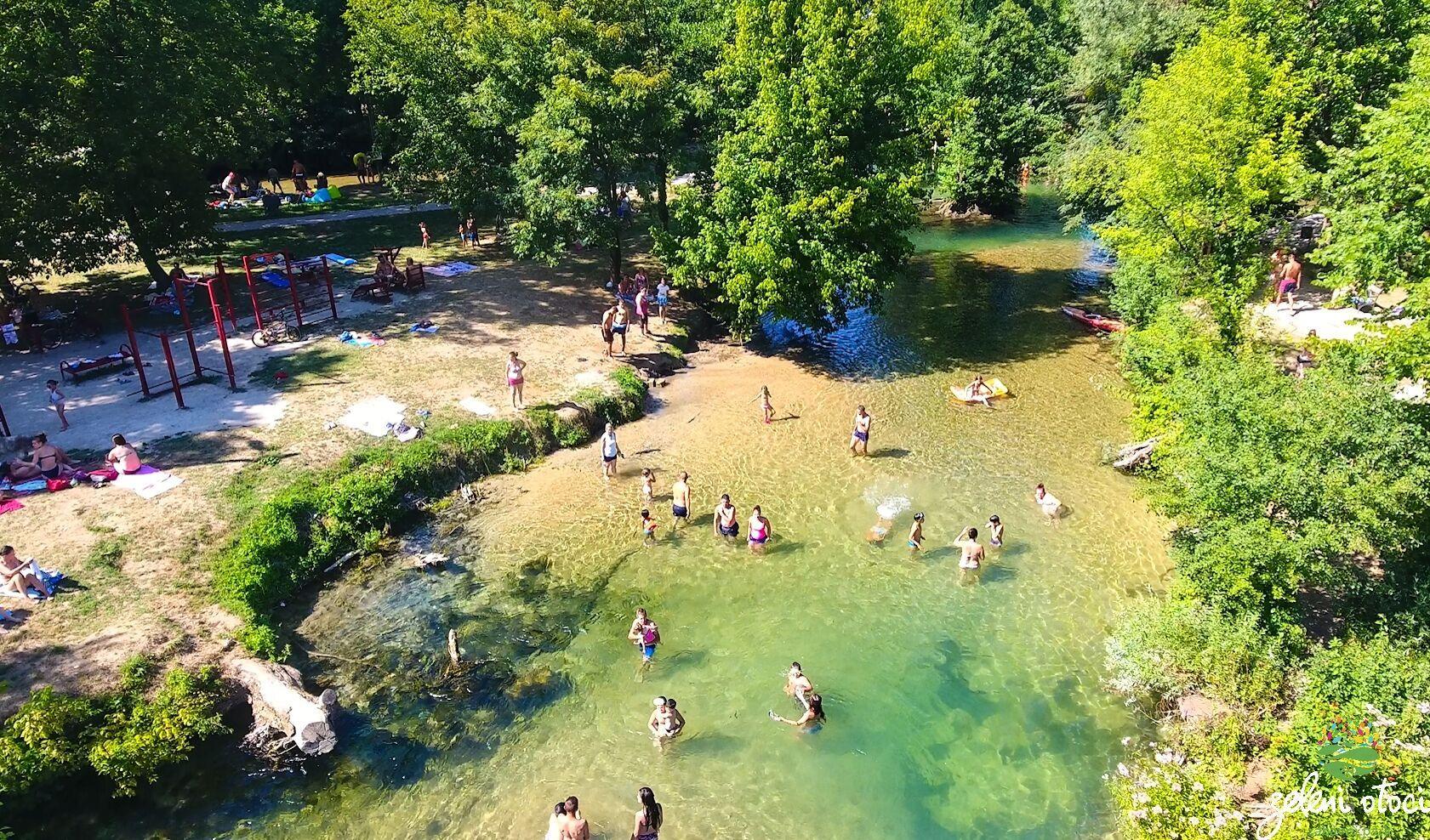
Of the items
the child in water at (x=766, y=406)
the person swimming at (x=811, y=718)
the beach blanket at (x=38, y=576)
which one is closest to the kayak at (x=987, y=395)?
the child in water at (x=766, y=406)

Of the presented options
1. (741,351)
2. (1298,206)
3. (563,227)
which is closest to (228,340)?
(563,227)

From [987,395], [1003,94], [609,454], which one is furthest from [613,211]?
[1003,94]

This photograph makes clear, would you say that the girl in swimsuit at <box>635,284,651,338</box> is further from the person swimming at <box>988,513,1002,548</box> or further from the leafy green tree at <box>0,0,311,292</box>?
the leafy green tree at <box>0,0,311,292</box>

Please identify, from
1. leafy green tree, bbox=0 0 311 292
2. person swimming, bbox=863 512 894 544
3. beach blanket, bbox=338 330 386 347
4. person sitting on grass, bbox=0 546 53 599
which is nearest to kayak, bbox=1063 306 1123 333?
person swimming, bbox=863 512 894 544

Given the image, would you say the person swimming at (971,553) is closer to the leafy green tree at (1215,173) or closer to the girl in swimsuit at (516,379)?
the leafy green tree at (1215,173)

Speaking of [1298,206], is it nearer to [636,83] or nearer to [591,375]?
[636,83]

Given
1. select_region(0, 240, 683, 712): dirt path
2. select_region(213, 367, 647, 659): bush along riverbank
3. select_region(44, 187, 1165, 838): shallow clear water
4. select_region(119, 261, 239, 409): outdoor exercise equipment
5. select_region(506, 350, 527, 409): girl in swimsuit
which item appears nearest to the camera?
select_region(44, 187, 1165, 838): shallow clear water
